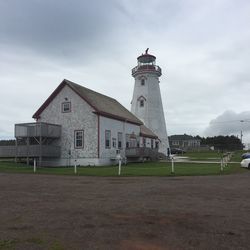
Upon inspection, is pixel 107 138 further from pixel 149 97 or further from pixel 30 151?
pixel 149 97

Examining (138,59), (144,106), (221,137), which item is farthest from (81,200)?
(221,137)

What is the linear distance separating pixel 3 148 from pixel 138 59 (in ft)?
83.7

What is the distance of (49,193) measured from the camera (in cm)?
1323

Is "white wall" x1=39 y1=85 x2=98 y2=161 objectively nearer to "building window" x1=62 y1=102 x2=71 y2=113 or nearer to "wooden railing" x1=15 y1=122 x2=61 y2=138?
"building window" x1=62 y1=102 x2=71 y2=113

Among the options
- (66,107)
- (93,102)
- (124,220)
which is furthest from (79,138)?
(124,220)

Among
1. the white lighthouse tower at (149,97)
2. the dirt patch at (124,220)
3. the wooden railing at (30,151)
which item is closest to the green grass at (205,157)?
the white lighthouse tower at (149,97)

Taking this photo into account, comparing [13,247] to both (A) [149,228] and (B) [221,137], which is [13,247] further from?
(B) [221,137]

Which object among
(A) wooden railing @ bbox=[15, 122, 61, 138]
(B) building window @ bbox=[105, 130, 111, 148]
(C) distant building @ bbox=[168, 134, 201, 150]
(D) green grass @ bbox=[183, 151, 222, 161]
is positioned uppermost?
(C) distant building @ bbox=[168, 134, 201, 150]

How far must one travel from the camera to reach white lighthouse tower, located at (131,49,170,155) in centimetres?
5094

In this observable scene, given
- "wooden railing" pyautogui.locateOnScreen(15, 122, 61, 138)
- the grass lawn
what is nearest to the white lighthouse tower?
"wooden railing" pyautogui.locateOnScreen(15, 122, 61, 138)

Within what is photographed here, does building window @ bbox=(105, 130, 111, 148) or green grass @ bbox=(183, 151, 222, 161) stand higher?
building window @ bbox=(105, 130, 111, 148)

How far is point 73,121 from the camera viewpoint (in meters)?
35.3

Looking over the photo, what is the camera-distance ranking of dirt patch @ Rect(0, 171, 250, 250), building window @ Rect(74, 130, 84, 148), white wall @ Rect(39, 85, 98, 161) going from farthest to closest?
building window @ Rect(74, 130, 84, 148), white wall @ Rect(39, 85, 98, 161), dirt patch @ Rect(0, 171, 250, 250)

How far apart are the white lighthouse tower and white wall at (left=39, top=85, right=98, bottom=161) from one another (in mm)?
17341
